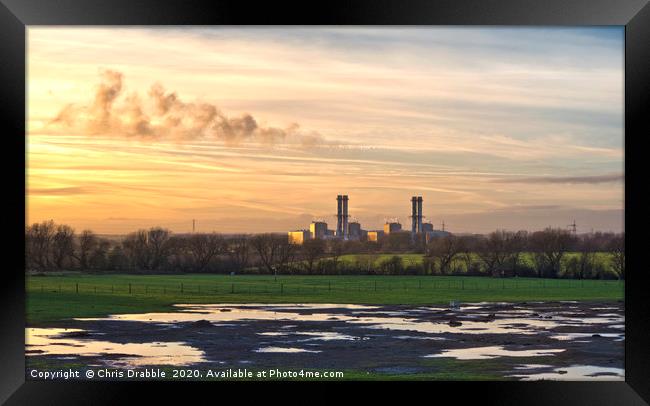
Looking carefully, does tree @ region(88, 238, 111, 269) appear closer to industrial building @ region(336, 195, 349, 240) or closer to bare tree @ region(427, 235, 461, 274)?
industrial building @ region(336, 195, 349, 240)

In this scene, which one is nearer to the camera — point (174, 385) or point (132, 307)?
point (174, 385)

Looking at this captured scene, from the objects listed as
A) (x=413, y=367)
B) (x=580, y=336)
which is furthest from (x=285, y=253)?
(x=413, y=367)

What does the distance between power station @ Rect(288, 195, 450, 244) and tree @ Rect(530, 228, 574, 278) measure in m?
5.83

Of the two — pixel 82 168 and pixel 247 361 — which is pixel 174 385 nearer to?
pixel 247 361

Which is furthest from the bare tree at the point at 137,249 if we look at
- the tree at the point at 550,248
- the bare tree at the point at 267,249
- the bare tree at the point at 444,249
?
the tree at the point at 550,248

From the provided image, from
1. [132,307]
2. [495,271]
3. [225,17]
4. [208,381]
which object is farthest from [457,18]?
[495,271]

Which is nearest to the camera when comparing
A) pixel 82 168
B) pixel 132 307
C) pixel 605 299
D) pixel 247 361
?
pixel 247 361

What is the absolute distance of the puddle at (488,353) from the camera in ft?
68.3

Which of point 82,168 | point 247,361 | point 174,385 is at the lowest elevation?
point 247,361

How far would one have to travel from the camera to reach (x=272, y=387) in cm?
1080

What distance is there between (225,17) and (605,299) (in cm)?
3058

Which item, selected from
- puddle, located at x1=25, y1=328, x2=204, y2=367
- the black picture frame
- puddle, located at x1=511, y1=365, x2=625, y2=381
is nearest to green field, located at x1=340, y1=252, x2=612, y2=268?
puddle, located at x1=25, y1=328, x2=204, y2=367

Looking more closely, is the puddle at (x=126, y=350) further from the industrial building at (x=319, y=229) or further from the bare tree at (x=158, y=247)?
the industrial building at (x=319, y=229)

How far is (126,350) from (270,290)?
19.7 meters
